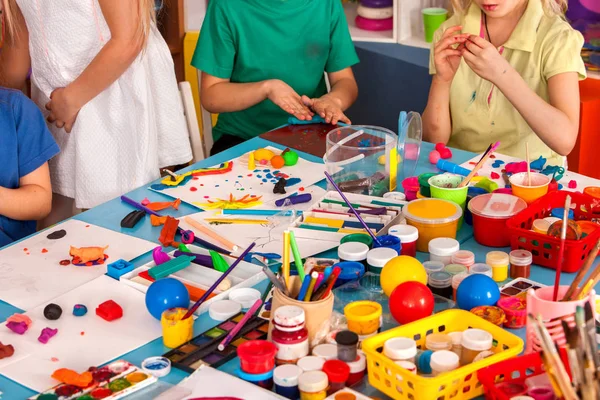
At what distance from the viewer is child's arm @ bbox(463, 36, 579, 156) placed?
5.30ft

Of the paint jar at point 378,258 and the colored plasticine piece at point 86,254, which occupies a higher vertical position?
the paint jar at point 378,258

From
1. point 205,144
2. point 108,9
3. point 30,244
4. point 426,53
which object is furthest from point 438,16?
point 30,244

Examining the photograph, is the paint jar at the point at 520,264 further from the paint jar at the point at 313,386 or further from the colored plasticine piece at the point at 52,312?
the colored plasticine piece at the point at 52,312

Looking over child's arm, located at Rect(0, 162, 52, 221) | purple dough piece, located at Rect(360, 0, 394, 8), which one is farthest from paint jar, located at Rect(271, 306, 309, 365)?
purple dough piece, located at Rect(360, 0, 394, 8)

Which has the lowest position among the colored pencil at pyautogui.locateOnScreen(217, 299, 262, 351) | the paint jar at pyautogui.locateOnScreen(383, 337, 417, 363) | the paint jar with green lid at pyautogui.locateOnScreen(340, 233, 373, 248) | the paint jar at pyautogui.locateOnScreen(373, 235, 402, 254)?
the colored pencil at pyautogui.locateOnScreen(217, 299, 262, 351)

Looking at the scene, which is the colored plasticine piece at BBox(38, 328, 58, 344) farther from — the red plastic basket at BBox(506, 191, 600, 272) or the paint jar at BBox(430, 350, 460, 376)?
the red plastic basket at BBox(506, 191, 600, 272)

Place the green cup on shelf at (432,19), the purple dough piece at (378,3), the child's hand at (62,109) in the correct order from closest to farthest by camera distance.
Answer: the child's hand at (62,109), the green cup on shelf at (432,19), the purple dough piece at (378,3)

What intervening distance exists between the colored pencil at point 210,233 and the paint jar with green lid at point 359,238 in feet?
0.58

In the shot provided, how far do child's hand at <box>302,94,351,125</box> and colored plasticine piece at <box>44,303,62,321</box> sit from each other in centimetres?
88

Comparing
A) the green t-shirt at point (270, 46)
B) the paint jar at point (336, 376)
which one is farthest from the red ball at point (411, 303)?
the green t-shirt at point (270, 46)

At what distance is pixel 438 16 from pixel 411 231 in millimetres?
1582

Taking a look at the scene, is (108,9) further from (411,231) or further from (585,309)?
(585,309)

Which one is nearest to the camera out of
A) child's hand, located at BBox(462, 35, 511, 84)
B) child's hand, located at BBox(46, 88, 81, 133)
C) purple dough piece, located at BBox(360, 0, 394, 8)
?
child's hand, located at BBox(462, 35, 511, 84)

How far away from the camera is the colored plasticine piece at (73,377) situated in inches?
36.3
